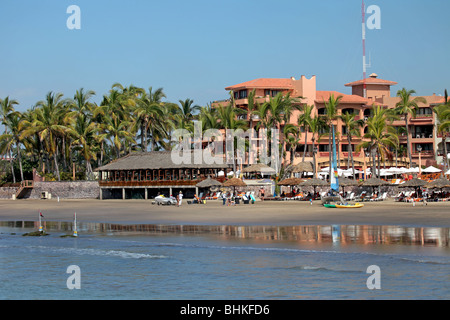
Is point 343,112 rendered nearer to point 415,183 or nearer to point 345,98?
point 345,98

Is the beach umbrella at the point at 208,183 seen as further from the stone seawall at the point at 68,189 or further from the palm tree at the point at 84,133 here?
the palm tree at the point at 84,133

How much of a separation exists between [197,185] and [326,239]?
35703 millimetres

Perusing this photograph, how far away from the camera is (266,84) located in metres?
90.0

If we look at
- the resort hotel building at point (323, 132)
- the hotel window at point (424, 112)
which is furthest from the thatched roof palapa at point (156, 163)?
the hotel window at point (424, 112)

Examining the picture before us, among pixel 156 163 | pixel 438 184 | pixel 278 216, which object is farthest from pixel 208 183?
pixel 438 184

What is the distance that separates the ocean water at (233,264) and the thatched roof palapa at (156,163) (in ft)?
115

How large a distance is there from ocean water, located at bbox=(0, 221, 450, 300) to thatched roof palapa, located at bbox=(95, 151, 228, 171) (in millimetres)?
35119

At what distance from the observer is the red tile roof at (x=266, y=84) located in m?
89.2

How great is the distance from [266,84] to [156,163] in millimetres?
25920

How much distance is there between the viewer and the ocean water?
716 inches

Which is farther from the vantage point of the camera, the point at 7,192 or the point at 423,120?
the point at 423,120

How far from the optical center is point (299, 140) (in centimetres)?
8862
